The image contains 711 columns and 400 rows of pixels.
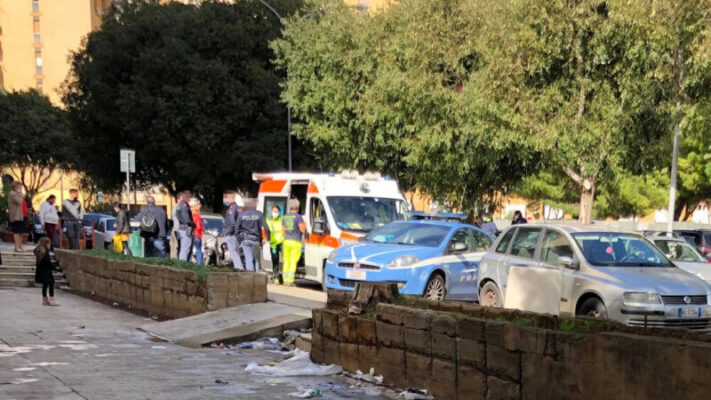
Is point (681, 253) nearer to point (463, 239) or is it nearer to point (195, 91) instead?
point (463, 239)

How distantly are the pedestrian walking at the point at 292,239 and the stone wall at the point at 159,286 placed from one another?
315 cm

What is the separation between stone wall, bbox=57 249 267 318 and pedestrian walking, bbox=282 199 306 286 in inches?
124

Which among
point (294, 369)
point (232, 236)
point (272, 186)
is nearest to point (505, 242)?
point (294, 369)

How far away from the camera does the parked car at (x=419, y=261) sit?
45.0ft

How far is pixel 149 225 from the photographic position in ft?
60.5

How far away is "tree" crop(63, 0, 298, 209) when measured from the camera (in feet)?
120

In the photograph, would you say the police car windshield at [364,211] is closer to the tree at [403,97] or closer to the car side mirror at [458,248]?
the car side mirror at [458,248]

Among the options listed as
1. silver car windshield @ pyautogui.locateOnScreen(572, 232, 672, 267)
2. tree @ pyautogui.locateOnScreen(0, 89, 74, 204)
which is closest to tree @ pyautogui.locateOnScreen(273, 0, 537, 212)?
silver car windshield @ pyautogui.locateOnScreen(572, 232, 672, 267)

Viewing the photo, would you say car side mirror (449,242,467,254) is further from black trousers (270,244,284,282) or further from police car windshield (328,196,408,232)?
black trousers (270,244,284,282)

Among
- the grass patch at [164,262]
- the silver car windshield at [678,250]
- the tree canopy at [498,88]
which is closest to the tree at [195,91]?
the tree canopy at [498,88]

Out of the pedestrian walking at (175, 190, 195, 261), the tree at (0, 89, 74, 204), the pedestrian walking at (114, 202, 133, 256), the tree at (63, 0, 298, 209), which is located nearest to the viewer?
the pedestrian walking at (175, 190, 195, 261)

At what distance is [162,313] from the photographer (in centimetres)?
1449

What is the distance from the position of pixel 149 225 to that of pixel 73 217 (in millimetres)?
5155

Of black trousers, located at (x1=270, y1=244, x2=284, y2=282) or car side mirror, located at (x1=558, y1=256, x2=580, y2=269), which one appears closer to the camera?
car side mirror, located at (x1=558, y1=256, x2=580, y2=269)
